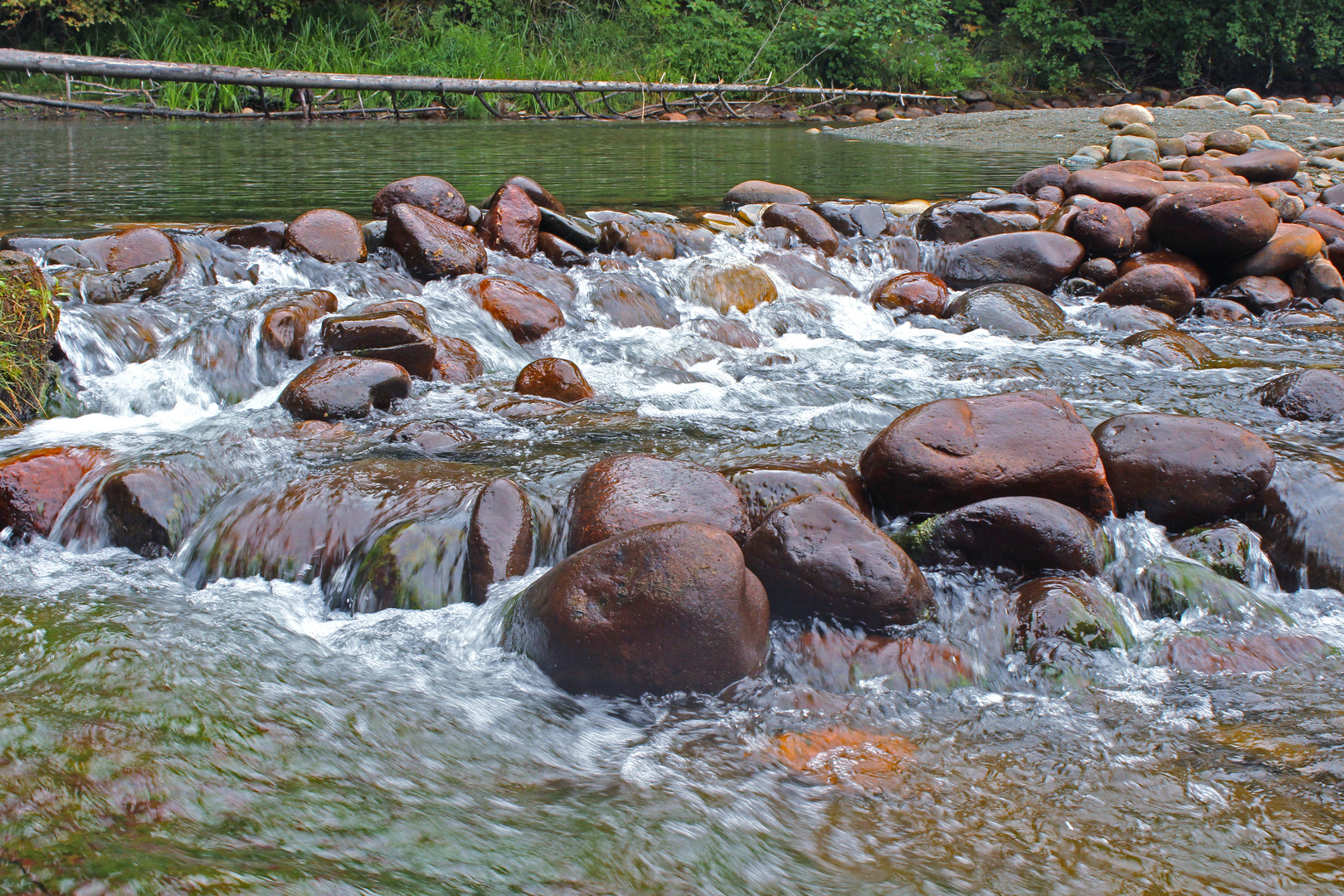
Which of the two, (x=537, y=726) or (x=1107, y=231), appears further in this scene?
(x=1107, y=231)

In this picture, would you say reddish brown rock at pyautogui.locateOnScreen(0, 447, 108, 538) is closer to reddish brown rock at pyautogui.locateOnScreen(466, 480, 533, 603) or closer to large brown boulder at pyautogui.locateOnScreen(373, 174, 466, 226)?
reddish brown rock at pyautogui.locateOnScreen(466, 480, 533, 603)

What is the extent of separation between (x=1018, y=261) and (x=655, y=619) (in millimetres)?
5079

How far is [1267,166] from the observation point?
842cm

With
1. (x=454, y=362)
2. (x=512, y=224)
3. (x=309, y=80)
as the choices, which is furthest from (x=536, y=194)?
(x=309, y=80)

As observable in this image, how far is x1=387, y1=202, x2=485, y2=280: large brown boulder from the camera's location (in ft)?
18.0

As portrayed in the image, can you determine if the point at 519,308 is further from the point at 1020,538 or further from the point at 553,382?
the point at 1020,538

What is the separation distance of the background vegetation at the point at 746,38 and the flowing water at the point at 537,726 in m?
12.2

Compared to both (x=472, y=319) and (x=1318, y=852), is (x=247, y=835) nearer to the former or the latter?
(x=1318, y=852)

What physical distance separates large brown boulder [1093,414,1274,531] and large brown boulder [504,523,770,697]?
5.01 ft

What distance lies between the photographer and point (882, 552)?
2590 millimetres

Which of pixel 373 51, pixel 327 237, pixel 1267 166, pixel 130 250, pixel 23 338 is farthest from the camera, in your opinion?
pixel 373 51

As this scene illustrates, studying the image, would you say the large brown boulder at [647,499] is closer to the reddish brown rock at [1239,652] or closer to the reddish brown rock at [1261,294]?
the reddish brown rock at [1239,652]

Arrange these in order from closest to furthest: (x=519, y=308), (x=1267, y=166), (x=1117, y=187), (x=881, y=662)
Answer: (x=881, y=662) → (x=519, y=308) → (x=1117, y=187) → (x=1267, y=166)

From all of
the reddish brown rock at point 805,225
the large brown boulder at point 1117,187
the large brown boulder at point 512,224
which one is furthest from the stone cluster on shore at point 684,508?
the large brown boulder at point 1117,187
